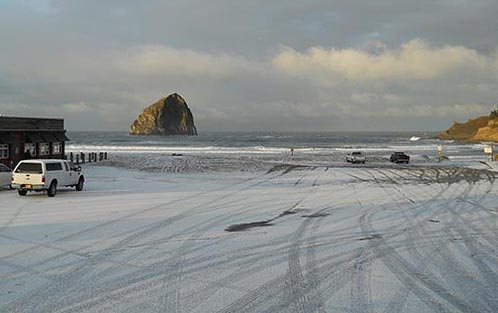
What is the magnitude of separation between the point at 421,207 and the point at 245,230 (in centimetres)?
809

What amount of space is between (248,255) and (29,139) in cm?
3136

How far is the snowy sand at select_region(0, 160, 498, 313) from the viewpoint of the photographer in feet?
24.4

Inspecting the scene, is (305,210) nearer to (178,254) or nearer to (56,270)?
(178,254)

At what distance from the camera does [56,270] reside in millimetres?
9141

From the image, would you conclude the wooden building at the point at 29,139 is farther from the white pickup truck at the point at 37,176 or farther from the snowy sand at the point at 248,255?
the snowy sand at the point at 248,255

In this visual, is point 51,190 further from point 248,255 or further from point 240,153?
point 240,153

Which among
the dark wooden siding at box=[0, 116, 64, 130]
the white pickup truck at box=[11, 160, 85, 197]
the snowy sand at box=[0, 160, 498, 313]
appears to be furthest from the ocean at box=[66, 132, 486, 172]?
the snowy sand at box=[0, 160, 498, 313]

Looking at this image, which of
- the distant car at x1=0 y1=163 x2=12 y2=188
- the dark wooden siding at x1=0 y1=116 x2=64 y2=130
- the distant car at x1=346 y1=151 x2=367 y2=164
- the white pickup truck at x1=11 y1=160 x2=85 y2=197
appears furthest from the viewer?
the distant car at x1=346 y1=151 x2=367 y2=164

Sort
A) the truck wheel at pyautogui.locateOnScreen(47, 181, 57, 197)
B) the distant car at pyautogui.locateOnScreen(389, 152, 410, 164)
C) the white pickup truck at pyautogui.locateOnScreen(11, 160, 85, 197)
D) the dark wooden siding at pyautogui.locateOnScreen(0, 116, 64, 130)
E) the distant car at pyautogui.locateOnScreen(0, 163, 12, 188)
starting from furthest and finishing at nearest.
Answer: the distant car at pyautogui.locateOnScreen(389, 152, 410, 164), the dark wooden siding at pyautogui.locateOnScreen(0, 116, 64, 130), the distant car at pyautogui.locateOnScreen(0, 163, 12, 188), the truck wheel at pyautogui.locateOnScreen(47, 181, 57, 197), the white pickup truck at pyautogui.locateOnScreen(11, 160, 85, 197)

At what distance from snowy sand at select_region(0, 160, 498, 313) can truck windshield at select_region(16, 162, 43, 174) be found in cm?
158

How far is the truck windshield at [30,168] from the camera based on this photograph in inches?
869

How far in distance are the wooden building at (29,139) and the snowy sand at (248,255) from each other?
15403 mm

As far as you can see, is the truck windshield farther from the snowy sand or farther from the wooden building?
the wooden building

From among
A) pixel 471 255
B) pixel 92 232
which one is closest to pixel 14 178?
pixel 92 232
